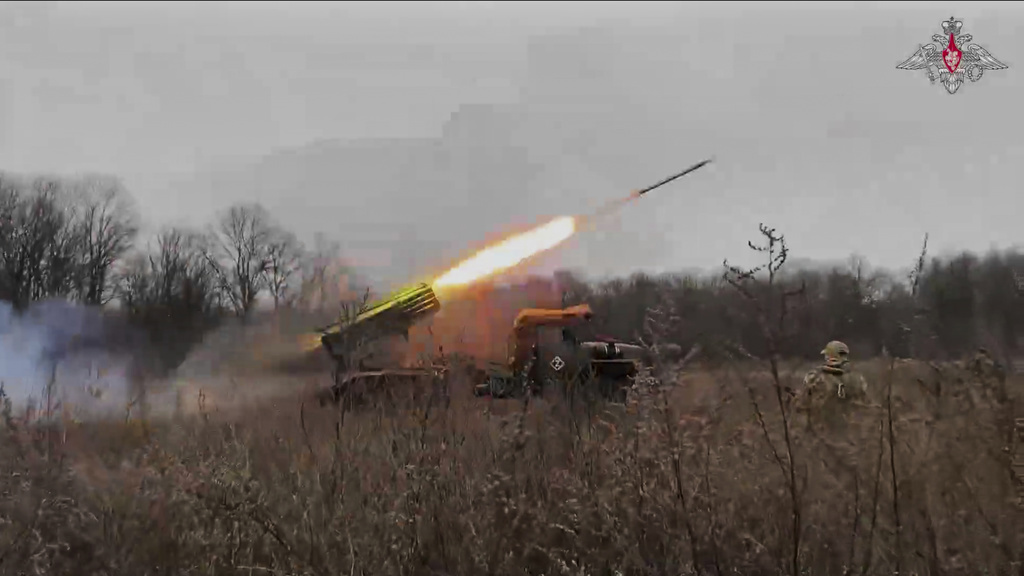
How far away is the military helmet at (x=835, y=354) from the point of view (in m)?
3.44

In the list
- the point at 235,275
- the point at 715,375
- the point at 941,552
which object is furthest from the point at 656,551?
the point at 235,275

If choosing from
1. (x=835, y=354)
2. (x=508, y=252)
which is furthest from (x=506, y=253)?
(x=835, y=354)

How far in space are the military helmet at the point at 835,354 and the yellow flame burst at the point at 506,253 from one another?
1250 cm

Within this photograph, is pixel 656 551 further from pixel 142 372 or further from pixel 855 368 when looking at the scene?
pixel 142 372

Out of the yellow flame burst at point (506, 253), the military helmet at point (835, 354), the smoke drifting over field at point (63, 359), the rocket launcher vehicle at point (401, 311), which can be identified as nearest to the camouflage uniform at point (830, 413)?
the military helmet at point (835, 354)

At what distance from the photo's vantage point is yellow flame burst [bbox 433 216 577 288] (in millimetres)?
17031

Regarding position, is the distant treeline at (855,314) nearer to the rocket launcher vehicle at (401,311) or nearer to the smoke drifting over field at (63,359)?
the smoke drifting over field at (63,359)

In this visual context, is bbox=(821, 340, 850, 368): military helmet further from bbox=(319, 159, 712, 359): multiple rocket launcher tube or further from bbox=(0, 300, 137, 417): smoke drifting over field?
bbox=(319, 159, 712, 359): multiple rocket launcher tube

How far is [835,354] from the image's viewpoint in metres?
4.28

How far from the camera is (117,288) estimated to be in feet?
105

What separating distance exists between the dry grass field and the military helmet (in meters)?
0.22

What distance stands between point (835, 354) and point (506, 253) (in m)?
13.3

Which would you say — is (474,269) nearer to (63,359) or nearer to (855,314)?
(63,359)

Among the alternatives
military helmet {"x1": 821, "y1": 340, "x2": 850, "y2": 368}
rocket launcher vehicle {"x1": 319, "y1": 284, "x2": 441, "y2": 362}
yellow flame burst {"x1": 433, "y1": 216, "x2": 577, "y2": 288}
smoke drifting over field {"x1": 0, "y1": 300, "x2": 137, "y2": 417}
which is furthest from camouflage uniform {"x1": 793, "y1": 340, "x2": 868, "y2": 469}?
yellow flame burst {"x1": 433, "y1": 216, "x2": 577, "y2": 288}
